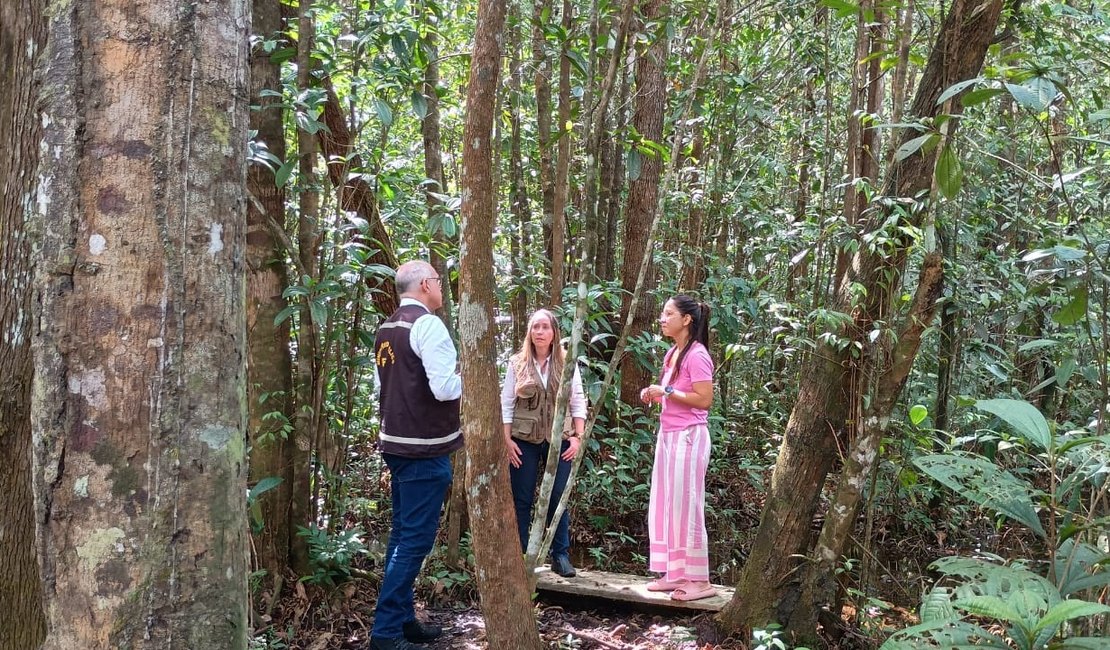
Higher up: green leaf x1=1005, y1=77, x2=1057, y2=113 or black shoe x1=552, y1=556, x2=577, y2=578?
green leaf x1=1005, y1=77, x2=1057, y2=113

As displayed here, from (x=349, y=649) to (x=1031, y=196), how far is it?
20.3 feet

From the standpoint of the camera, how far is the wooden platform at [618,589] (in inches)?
183

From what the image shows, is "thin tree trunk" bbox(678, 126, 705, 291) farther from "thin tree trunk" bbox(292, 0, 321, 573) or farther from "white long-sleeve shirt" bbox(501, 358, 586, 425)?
"thin tree trunk" bbox(292, 0, 321, 573)

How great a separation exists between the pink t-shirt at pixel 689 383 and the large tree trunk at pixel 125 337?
3.68m

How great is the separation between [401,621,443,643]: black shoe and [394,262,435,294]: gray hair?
1773mm

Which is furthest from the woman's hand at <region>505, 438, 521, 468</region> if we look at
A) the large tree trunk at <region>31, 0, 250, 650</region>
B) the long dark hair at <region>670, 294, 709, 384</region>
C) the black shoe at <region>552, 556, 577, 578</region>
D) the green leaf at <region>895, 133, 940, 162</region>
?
the large tree trunk at <region>31, 0, 250, 650</region>

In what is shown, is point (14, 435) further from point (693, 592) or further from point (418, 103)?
point (693, 592)

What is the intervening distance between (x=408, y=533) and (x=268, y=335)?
55.3 inches

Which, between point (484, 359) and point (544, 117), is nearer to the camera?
point (484, 359)

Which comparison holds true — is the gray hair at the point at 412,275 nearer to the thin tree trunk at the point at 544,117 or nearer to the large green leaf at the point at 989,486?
the thin tree trunk at the point at 544,117

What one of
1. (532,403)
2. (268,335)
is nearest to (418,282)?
(268,335)

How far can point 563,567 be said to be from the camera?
17.1 ft

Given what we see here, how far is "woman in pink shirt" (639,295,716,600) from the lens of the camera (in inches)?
188

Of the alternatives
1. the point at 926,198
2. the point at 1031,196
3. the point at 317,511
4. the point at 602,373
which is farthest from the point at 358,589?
the point at 1031,196
